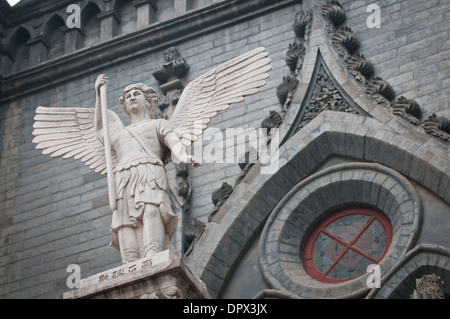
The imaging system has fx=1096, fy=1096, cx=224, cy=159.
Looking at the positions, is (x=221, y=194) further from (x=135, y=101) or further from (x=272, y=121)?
(x=135, y=101)

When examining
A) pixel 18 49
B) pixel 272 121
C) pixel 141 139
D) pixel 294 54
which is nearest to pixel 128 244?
pixel 141 139

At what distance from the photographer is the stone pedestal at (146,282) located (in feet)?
37.1

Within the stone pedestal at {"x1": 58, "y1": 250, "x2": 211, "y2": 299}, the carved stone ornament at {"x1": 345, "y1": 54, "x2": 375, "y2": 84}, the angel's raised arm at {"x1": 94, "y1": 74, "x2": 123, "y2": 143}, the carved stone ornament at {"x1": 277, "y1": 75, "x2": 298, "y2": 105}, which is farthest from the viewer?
the carved stone ornament at {"x1": 277, "y1": 75, "x2": 298, "y2": 105}

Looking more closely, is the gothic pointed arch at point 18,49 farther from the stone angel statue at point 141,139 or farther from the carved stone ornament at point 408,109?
the carved stone ornament at point 408,109

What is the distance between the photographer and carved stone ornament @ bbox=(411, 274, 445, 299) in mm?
12609

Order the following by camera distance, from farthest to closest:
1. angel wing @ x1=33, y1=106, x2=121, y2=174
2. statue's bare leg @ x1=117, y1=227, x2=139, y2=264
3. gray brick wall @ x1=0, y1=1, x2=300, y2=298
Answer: gray brick wall @ x1=0, y1=1, x2=300, y2=298 → angel wing @ x1=33, y1=106, x2=121, y2=174 → statue's bare leg @ x1=117, y1=227, x2=139, y2=264

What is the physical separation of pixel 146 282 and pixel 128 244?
860mm

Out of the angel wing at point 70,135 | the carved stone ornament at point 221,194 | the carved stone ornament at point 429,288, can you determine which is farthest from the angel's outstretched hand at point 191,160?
the carved stone ornament at point 221,194

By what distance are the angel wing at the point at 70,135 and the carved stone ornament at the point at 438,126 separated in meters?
4.37

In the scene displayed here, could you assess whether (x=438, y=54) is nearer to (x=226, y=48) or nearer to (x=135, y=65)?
(x=226, y=48)

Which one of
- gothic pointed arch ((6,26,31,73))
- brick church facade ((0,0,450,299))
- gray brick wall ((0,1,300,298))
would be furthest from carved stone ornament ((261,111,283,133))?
gothic pointed arch ((6,26,31,73))

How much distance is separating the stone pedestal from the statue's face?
241cm

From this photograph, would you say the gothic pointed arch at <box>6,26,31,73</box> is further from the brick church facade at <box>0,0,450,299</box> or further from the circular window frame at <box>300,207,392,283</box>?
the circular window frame at <box>300,207,392,283</box>

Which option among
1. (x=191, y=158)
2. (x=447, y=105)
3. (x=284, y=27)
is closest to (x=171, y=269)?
(x=191, y=158)
